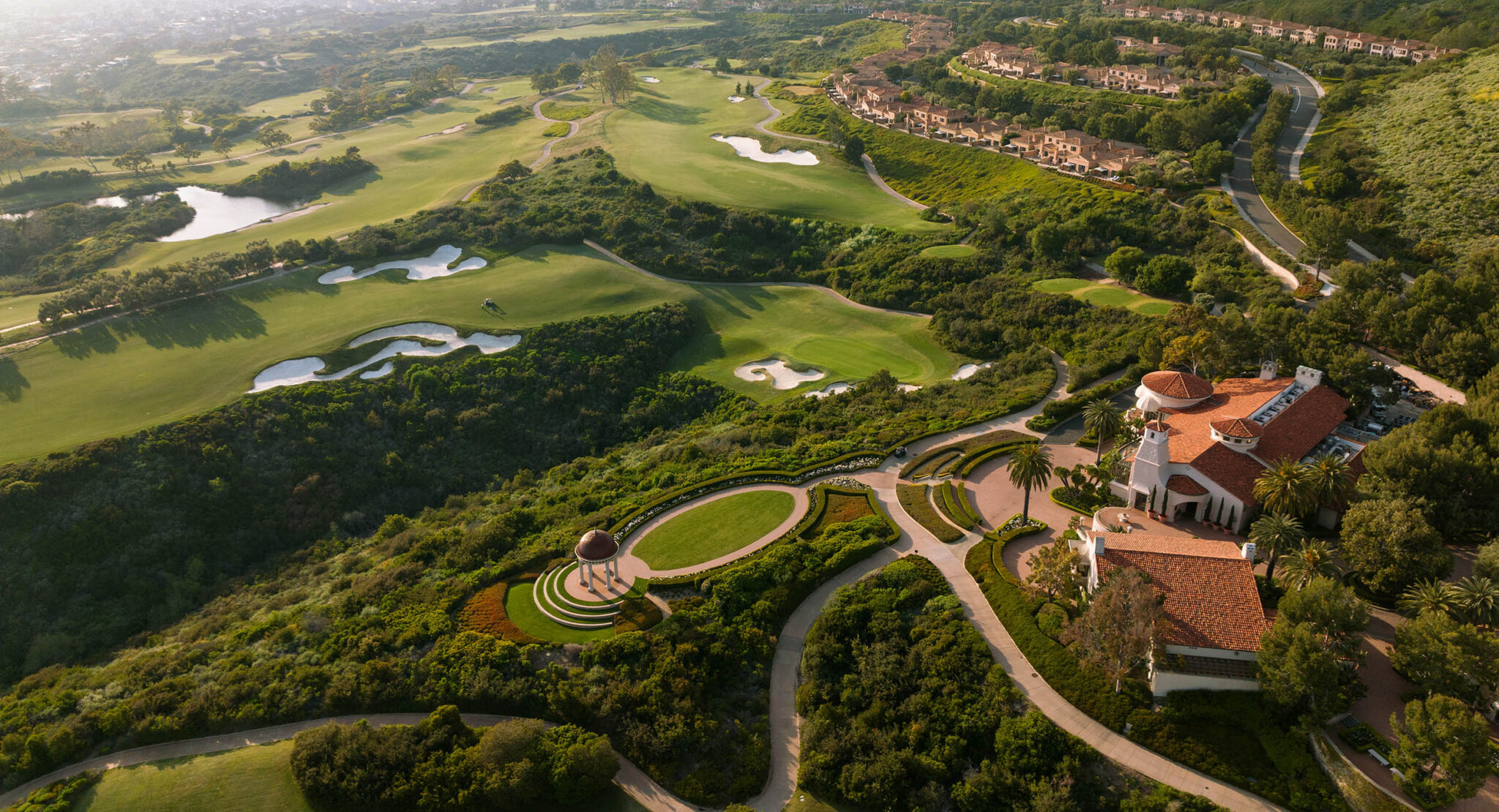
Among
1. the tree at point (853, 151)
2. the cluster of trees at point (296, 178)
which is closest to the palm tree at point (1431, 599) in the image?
the tree at point (853, 151)

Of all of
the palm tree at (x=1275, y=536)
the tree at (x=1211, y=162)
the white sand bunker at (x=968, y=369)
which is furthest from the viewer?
the tree at (x=1211, y=162)

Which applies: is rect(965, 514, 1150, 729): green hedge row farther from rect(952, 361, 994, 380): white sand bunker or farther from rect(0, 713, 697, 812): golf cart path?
rect(952, 361, 994, 380): white sand bunker

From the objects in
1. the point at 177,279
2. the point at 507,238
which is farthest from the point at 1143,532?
the point at 177,279

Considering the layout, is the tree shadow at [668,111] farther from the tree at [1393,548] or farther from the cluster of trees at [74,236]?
the tree at [1393,548]

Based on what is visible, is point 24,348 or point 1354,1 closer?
point 24,348

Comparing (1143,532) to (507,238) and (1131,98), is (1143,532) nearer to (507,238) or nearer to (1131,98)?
(507,238)

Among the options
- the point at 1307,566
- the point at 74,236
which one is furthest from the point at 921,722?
the point at 74,236

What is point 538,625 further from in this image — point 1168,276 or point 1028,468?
point 1168,276
